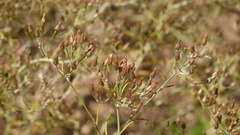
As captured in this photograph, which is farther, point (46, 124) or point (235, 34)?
point (235, 34)

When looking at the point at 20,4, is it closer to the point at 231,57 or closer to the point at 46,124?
the point at 46,124

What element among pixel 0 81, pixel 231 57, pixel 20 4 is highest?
pixel 20 4

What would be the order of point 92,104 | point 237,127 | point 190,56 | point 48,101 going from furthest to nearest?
point 92,104
point 48,101
point 237,127
point 190,56

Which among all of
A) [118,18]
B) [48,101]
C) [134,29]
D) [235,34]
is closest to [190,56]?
[48,101]

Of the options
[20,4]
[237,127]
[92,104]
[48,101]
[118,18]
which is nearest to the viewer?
[237,127]

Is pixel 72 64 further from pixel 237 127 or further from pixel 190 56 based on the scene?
pixel 237 127

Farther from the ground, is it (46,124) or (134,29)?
(134,29)
